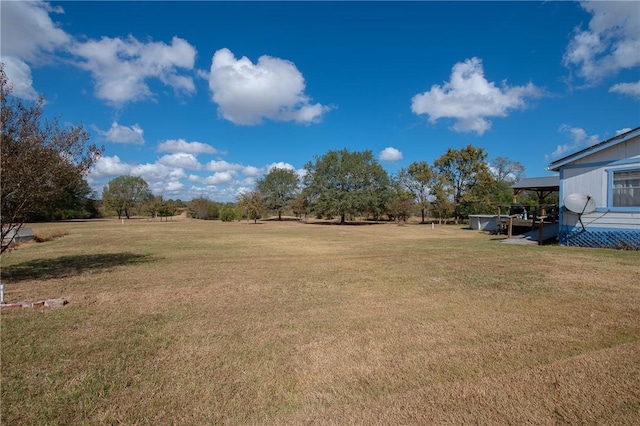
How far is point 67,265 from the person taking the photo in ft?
32.7

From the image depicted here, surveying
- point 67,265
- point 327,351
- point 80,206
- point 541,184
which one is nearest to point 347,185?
point 541,184

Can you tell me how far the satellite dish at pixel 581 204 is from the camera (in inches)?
510

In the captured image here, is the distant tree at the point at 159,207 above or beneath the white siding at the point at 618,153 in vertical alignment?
beneath

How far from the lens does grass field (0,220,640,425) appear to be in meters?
2.66

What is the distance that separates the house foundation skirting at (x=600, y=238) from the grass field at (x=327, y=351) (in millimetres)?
6010

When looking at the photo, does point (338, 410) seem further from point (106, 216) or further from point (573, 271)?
point (106, 216)

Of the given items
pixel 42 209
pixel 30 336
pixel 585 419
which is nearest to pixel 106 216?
pixel 42 209

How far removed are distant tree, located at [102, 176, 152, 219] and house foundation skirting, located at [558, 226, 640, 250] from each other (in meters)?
72.1

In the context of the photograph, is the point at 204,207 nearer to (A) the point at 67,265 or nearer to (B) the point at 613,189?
(A) the point at 67,265

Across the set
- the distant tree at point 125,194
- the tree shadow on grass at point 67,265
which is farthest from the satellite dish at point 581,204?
the distant tree at point 125,194

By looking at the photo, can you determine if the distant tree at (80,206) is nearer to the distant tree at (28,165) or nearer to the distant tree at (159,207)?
the distant tree at (159,207)

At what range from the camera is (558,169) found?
1453cm

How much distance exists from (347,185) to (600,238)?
32.7m

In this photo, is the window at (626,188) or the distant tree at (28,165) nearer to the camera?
the distant tree at (28,165)
